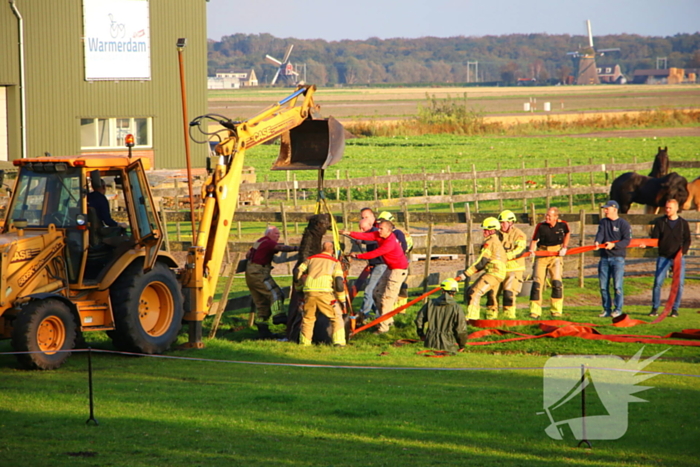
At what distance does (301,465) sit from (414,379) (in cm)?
350

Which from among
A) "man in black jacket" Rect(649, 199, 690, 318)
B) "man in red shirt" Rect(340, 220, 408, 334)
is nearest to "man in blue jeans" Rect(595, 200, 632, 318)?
"man in black jacket" Rect(649, 199, 690, 318)

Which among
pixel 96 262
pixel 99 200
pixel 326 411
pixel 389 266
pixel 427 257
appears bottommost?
pixel 326 411

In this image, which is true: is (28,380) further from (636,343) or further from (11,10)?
(11,10)

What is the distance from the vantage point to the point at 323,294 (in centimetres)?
1240

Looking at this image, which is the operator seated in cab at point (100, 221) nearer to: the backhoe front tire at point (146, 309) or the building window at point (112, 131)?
the backhoe front tire at point (146, 309)

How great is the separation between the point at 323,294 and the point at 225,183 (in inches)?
85.1

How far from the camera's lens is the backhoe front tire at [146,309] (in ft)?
36.4

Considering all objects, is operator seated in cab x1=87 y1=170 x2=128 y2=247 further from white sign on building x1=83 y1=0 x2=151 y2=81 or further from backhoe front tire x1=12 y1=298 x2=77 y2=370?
white sign on building x1=83 y1=0 x2=151 y2=81

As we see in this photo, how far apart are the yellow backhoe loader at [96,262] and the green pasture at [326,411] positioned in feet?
1.52

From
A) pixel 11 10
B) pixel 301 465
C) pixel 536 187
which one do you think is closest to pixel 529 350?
pixel 301 465

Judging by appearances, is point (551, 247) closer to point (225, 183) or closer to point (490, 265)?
point (490, 265)

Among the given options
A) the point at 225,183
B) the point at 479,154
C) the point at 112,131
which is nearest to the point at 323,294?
the point at 225,183

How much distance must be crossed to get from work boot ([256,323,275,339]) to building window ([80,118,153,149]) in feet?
67.7

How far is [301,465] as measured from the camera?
22.5 ft
